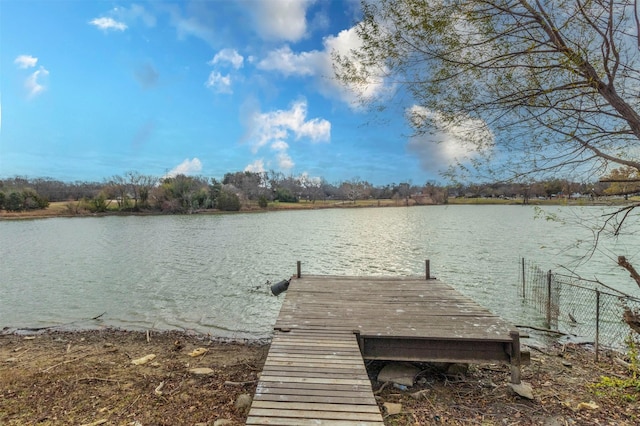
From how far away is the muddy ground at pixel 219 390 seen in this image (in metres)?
4.68

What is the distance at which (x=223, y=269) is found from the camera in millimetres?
17031

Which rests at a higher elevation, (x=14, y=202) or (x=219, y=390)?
(x=14, y=202)

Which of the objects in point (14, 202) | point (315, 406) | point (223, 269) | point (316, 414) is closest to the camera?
point (316, 414)

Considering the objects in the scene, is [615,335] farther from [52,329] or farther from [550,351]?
[52,329]

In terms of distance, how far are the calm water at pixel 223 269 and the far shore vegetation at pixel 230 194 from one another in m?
0.46

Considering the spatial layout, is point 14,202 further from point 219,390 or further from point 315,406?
point 315,406

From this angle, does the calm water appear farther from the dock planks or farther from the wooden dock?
the dock planks

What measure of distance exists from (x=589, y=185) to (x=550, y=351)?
A: 4658mm

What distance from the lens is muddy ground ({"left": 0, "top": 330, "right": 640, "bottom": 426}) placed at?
184 inches

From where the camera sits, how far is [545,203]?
5059 mm

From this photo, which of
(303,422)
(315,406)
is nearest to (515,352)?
(315,406)

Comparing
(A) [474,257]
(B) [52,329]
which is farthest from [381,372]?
(A) [474,257]

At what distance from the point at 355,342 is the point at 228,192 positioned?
74.3 metres

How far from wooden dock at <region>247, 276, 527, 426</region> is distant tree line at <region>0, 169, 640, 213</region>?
6.93 ft
